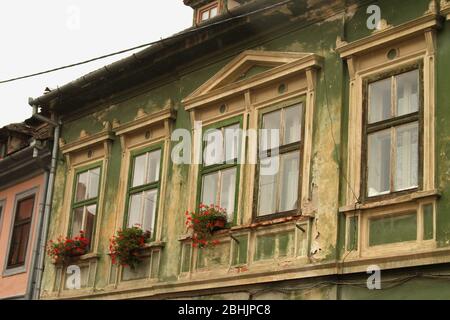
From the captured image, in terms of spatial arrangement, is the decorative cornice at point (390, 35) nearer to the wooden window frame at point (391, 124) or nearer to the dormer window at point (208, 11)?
the wooden window frame at point (391, 124)

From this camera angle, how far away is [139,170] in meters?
14.4

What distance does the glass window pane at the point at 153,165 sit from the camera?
1402cm

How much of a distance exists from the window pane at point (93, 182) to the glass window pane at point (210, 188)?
3121 mm

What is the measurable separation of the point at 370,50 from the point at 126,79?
5701 mm

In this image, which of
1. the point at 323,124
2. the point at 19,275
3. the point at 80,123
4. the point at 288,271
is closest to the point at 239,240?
the point at 288,271

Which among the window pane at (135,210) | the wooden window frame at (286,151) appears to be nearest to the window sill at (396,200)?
the wooden window frame at (286,151)

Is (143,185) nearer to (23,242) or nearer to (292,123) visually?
(292,123)

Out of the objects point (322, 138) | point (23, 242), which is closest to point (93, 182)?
point (23, 242)

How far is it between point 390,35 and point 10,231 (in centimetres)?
1095

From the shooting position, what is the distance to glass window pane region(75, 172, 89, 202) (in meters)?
15.6

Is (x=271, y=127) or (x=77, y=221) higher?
(x=271, y=127)

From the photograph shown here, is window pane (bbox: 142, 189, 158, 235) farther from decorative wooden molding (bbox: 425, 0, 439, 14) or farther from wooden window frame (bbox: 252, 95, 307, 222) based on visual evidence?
decorative wooden molding (bbox: 425, 0, 439, 14)

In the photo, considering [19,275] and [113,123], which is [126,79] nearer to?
[113,123]

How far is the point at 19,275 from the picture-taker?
1717 cm
